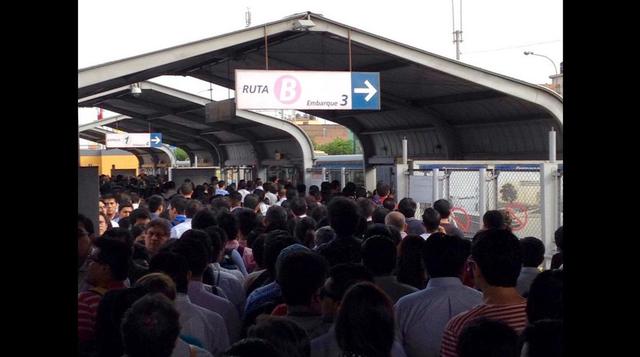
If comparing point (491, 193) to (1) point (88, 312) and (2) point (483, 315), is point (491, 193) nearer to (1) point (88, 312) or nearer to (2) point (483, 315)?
(2) point (483, 315)

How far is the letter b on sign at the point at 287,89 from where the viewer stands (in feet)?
36.0

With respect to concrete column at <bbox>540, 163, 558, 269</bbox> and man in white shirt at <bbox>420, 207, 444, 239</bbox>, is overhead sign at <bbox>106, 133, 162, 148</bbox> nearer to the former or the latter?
concrete column at <bbox>540, 163, 558, 269</bbox>

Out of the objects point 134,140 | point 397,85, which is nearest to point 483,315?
point 397,85

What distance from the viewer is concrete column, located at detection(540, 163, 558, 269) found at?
9.00m

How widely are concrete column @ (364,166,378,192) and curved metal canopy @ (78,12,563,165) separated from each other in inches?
19.9

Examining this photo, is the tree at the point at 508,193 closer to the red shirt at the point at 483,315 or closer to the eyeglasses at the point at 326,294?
the red shirt at the point at 483,315

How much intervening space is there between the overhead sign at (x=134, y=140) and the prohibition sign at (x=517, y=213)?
19.6 m

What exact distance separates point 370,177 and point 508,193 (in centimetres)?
1132

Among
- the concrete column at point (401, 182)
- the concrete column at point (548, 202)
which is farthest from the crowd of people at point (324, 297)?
the concrete column at point (401, 182)

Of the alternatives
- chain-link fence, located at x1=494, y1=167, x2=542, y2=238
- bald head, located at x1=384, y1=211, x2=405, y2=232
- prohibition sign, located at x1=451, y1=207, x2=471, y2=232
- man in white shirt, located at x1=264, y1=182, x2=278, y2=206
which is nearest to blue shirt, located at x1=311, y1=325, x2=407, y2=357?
bald head, located at x1=384, y1=211, x2=405, y2=232

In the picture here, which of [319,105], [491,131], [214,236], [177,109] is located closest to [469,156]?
[491,131]
